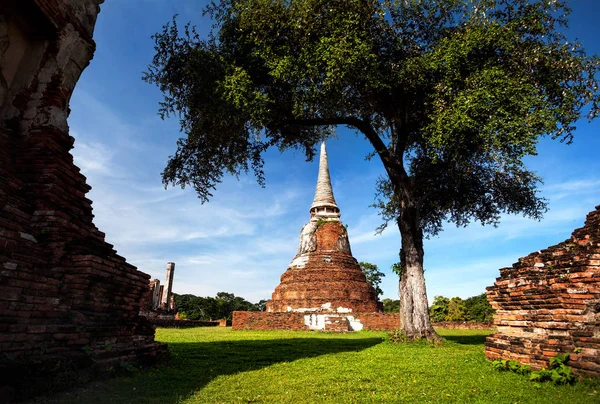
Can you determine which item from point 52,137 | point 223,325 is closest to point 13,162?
point 52,137

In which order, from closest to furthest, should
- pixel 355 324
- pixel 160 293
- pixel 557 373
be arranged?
pixel 557 373 → pixel 355 324 → pixel 160 293

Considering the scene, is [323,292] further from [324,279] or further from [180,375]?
[180,375]

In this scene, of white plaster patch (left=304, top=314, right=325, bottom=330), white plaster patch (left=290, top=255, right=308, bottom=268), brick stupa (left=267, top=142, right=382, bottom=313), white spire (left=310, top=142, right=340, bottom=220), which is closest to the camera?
white plaster patch (left=304, top=314, right=325, bottom=330)

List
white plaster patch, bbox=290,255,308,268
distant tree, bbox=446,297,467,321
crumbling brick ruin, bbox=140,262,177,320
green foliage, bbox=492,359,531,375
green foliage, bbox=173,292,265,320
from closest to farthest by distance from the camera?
green foliage, bbox=492,359,531,375, white plaster patch, bbox=290,255,308,268, crumbling brick ruin, bbox=140,262,177,320, distant tree, bbox=446,297,467,321, green foliage, bbox=173,292,265,320

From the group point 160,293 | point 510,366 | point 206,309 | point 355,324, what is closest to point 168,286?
point 160,293

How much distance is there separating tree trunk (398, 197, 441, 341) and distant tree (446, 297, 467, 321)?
24491mm

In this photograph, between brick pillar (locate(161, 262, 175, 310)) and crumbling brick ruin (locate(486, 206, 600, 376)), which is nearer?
crumbling brick ruin (locate(486, 206, 600, 376))

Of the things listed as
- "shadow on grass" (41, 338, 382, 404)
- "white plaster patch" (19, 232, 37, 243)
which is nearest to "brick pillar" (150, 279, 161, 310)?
"shadow on grass" (41, 338, 382, 404)

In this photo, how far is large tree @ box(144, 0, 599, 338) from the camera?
8977mm

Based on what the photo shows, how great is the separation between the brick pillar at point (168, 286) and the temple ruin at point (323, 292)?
28.1ft

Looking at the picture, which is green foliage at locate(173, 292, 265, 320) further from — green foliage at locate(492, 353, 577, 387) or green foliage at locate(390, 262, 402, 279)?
green foliage at locate(492, 353, 577, 387)

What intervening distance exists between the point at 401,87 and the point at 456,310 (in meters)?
27.8

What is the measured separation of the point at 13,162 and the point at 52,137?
0.57m

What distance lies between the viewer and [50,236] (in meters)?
4.50
